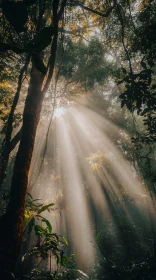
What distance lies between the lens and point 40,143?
65.2 ft

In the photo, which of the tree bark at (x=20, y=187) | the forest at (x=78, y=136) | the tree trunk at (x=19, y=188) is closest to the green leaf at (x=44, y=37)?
the forest at (x=78, y=136)

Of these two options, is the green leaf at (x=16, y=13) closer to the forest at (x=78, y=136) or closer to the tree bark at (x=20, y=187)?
the forest at (x=78, y=136)

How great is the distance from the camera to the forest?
197 cm

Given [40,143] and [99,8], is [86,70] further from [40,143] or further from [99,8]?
[40,143]

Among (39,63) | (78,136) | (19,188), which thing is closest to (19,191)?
(19,188)

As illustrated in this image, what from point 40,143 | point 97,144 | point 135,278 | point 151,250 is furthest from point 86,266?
point 40,143

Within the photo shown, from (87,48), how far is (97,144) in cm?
927

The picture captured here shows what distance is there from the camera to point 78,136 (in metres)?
20.0

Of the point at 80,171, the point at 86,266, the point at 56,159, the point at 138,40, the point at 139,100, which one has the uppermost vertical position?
the point at 56,159

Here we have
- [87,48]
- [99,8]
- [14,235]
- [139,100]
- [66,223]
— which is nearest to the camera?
[14,235]

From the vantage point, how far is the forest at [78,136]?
6.48ft

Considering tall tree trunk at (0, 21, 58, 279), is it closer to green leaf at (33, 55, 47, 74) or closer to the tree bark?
the tree bark

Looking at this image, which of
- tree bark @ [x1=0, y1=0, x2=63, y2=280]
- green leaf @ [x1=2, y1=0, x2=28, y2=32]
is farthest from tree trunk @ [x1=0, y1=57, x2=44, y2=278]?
green leaf @ [x1=2, y1=0, x2=28, y2=32]

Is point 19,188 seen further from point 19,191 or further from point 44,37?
point 44,37
